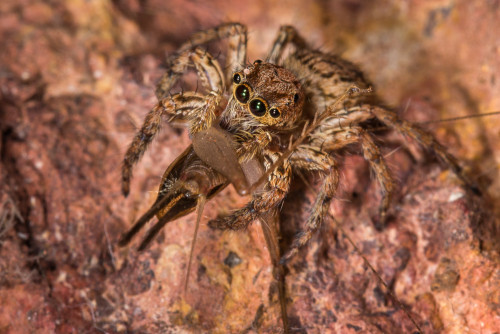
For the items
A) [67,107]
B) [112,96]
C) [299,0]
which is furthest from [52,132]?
[299,0]

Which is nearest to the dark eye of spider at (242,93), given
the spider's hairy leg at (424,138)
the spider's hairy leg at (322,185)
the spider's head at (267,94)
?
the spider's head at (267,94)

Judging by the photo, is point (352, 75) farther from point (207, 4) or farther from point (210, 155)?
point (207, 4)

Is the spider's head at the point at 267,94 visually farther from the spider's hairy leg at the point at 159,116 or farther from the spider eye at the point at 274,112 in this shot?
the spider's hairy leg at the point at 159,116

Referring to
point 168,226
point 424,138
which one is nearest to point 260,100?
point 168,226

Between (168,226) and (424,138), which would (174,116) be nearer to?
(168,226)

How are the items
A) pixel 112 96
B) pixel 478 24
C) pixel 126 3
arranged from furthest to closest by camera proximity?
pixel 126 3 → pixel 478 24 → pixel 112 96

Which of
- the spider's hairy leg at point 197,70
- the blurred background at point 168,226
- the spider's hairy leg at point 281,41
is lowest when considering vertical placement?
the blurred background at point 168,226
